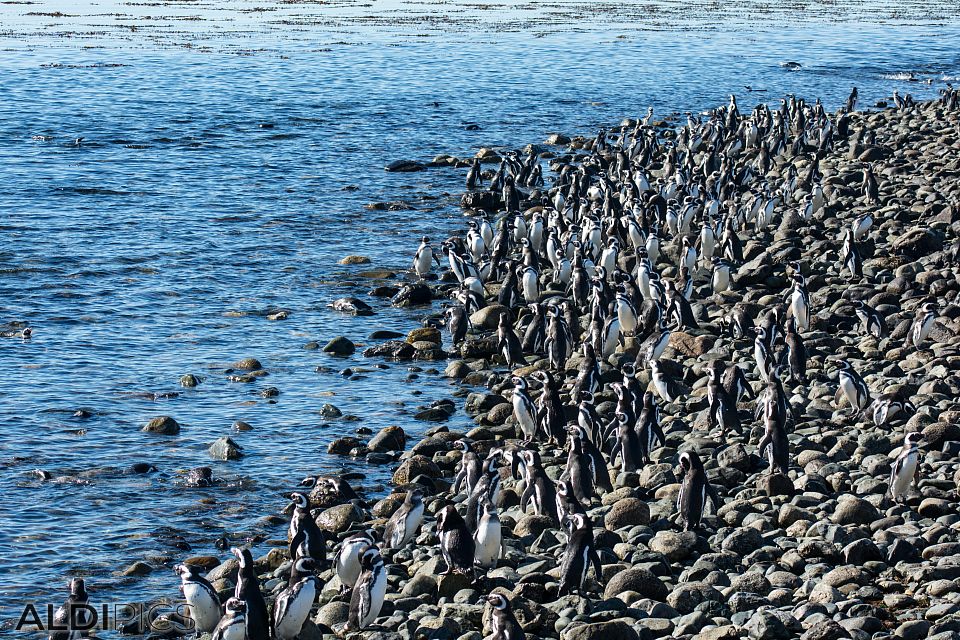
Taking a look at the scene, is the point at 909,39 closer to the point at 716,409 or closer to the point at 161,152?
the point at 161,152

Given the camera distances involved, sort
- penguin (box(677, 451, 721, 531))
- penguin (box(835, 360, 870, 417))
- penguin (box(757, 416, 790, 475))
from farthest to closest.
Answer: penguin (box(835, 360, 870, 417)), penguin (box(757, 416, 790, 475)), penguin (box(677, 451, 721, 531))

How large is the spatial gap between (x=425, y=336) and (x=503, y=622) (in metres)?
11.8

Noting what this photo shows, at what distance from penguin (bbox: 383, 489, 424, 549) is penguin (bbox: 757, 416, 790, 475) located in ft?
13.3

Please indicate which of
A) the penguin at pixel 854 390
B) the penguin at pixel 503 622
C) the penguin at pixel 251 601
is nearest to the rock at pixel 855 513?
the penguin at pixel 854 390

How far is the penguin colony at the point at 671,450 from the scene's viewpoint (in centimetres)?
1097

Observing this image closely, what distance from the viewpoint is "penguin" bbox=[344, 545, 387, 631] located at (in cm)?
1105

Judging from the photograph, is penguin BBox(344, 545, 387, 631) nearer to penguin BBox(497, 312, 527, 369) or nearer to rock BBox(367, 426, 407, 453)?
rock BBox(367, 426, 407, 453)

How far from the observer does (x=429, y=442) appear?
1669 cm

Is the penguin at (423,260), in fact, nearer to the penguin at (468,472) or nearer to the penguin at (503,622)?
the penguin at (468,472)

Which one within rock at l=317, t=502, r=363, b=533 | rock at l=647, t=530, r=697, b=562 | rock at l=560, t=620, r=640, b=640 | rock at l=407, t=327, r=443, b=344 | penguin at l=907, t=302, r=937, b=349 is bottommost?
rock at l=317, t=502, r=363, b=533

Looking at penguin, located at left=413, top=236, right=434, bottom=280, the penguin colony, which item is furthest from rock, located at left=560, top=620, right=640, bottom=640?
penguin, located at left=413, top=236, right=434, bottom=280

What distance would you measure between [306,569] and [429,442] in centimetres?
536

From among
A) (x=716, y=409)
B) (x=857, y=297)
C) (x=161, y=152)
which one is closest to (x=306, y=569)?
(x=716, y=409)

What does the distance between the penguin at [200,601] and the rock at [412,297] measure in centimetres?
1247
